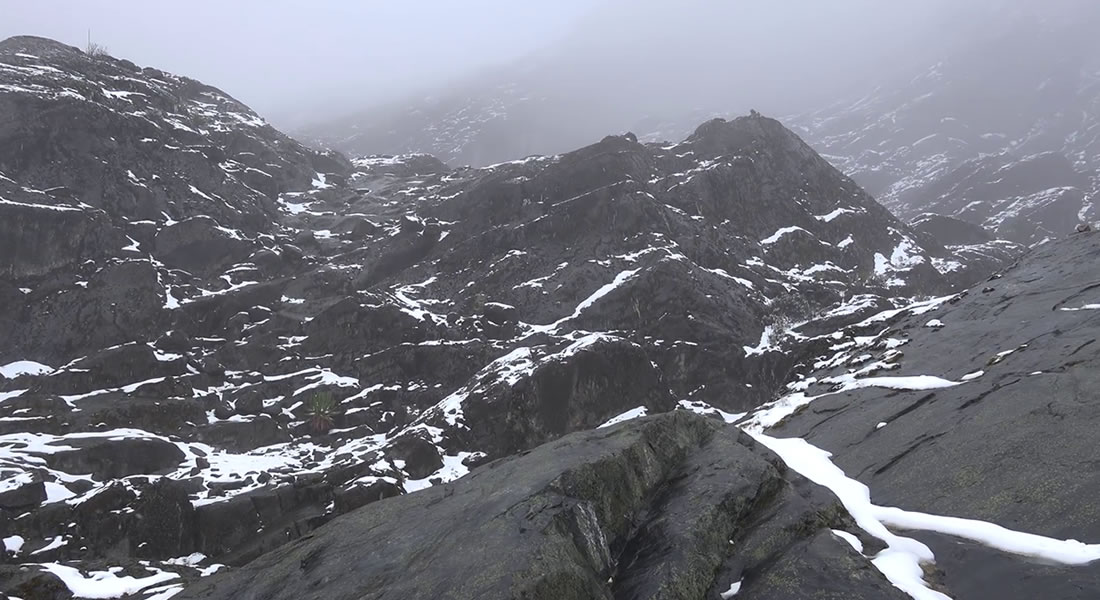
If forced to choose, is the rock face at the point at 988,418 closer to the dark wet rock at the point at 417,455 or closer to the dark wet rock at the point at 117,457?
the dark wet rock at the point at 417,455

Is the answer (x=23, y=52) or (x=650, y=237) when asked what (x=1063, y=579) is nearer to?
(x=650, y=237)

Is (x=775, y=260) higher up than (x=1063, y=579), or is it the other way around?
(x=1063, y=579)

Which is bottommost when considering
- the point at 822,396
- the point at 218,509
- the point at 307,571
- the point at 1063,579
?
the point at 218,509

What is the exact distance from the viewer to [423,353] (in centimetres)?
7088

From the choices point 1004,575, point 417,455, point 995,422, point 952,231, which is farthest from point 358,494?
point 952,231

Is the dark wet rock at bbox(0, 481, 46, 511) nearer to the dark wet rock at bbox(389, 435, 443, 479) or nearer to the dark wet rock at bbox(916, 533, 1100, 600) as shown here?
the dark wet rock at bbox(389, 435, 443, 479)

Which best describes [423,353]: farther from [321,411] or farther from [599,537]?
[599,537]

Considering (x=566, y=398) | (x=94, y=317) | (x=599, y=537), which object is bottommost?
(x=566, y=398)

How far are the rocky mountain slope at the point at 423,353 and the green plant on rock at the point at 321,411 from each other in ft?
0.76

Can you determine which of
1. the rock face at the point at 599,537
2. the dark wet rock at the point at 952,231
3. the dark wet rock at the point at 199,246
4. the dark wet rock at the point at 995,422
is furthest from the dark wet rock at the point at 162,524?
the dark wet rock at the point at 952,231

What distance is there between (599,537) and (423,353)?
60.5m

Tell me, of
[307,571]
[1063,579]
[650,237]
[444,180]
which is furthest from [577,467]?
[444,180]

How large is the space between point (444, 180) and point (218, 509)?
8310cm

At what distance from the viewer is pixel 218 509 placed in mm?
47281
